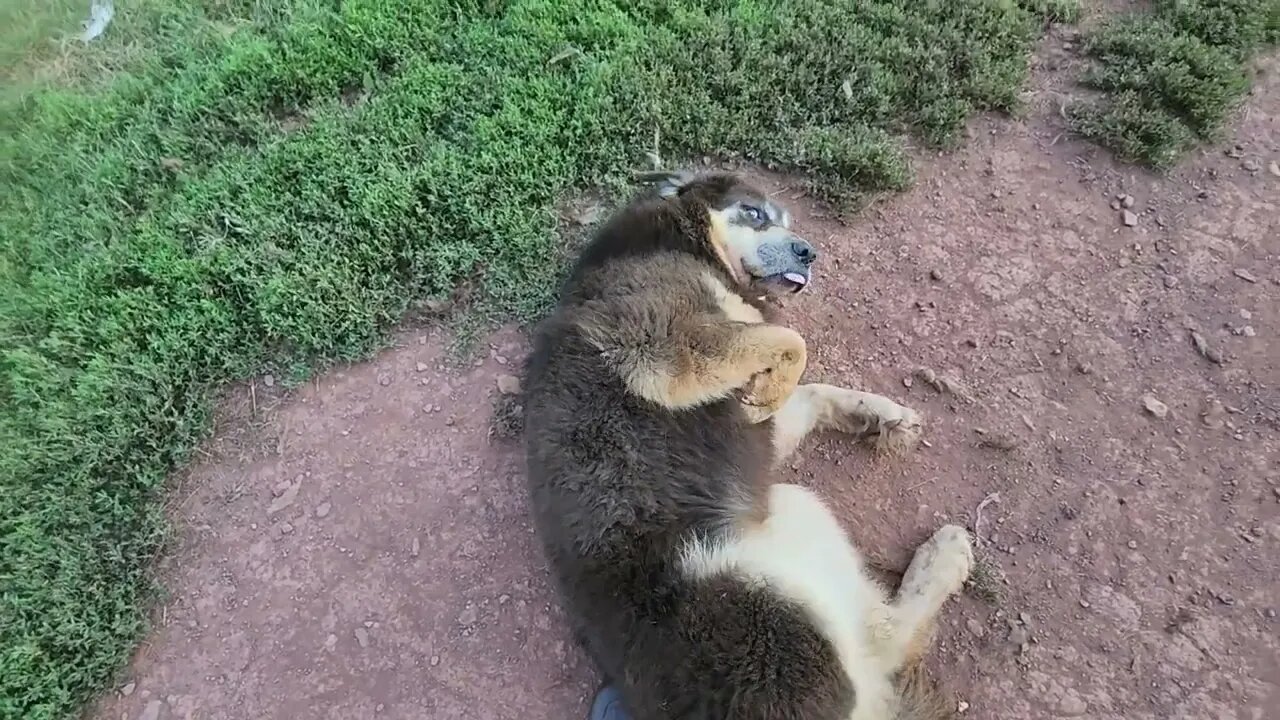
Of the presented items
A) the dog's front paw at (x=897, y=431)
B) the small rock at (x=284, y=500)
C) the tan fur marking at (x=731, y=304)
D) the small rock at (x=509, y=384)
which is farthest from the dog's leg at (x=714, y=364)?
the small rock at (x=284, y=500)

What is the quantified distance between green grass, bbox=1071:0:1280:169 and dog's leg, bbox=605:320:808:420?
2616mm

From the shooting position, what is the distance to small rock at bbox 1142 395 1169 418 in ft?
12.8

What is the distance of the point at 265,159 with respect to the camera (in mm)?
4883

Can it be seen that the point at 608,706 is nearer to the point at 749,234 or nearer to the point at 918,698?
the point at 918,698

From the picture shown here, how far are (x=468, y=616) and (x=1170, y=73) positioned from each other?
15.9ft

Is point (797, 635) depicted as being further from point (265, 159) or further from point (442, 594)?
point (265, 159)

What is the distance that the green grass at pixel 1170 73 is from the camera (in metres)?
4.57

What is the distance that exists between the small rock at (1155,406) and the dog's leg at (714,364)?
179 centimetres

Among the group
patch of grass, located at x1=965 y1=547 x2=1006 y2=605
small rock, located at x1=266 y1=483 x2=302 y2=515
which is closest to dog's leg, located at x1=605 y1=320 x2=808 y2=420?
patch of grass, located at x1=965 y1=547 x2=1006 y2=605

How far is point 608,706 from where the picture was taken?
3.30 meters

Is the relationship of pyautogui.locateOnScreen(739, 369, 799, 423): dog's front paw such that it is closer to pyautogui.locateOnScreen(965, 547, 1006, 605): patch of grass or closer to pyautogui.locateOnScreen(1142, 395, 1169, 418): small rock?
pyautogui.locateOnScreen(965, 547, 1006, 605): patch of grass

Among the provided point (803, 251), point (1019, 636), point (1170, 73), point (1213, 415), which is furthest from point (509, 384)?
point (1170, 73)

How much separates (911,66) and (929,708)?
361 cm

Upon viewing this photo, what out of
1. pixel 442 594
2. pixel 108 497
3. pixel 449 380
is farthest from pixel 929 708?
pixel 108 497
